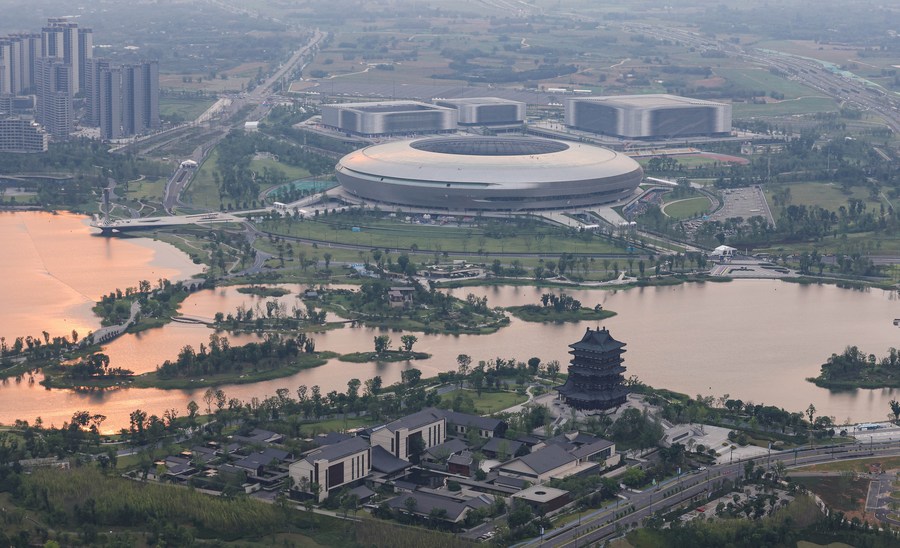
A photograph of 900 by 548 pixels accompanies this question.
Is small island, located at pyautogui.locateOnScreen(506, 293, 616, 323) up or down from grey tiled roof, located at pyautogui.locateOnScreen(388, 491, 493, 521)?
up

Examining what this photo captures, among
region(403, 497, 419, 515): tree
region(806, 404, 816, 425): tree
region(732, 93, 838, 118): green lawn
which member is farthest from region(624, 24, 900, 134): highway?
region(403, 497, 419, 515): tree

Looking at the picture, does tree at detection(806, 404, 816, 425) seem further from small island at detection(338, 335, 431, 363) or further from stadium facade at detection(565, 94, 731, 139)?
stadium facade at detection(565, 94, 731, 139)

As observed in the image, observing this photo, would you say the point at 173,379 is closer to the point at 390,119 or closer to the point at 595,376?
the point at 595,376

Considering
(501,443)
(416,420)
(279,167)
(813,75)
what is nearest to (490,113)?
(279,167)

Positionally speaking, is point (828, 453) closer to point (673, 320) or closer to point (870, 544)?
point (870, 544)

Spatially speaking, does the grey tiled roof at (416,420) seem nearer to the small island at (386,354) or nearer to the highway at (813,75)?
the small island at (386,354)

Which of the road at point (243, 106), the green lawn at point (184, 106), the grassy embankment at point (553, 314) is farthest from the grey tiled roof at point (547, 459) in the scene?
the green lawn at point (184, 106)

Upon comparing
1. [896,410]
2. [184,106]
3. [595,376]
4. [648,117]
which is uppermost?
[648,117]
